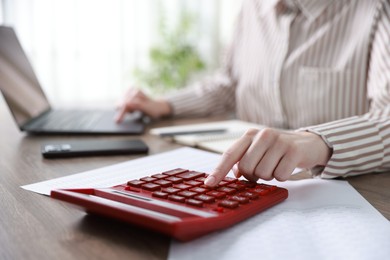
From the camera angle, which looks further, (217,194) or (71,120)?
(71,120)

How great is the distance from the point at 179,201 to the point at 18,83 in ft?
2.38

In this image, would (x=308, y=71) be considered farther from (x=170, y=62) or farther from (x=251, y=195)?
(x=170, y=62)

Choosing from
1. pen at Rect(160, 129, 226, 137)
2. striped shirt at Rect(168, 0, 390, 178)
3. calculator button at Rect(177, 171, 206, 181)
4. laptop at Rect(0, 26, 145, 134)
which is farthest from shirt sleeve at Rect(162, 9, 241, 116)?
calculator button at Rect(177, 171, 206, 181)

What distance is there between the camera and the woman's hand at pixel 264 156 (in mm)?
628

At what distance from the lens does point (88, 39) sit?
130 inches

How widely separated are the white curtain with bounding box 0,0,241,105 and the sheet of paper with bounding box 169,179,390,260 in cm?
259

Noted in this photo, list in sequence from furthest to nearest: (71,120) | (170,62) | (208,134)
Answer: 1. (170,62)
2. (71,120)
3. (208,134)

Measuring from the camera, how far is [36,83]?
1244 millimetres

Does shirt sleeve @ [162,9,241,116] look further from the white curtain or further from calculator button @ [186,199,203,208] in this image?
the white curtain

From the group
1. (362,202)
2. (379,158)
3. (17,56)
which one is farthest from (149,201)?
(17,56)

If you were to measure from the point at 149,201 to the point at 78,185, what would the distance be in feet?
0.62

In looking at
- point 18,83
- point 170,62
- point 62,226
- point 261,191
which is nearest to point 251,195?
point 261,191

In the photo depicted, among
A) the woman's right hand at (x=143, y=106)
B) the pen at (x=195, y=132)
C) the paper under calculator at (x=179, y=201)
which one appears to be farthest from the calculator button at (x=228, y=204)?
the woman's right hand at (x=143, y=106)

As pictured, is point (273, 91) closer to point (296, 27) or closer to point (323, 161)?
point (296, 27)
